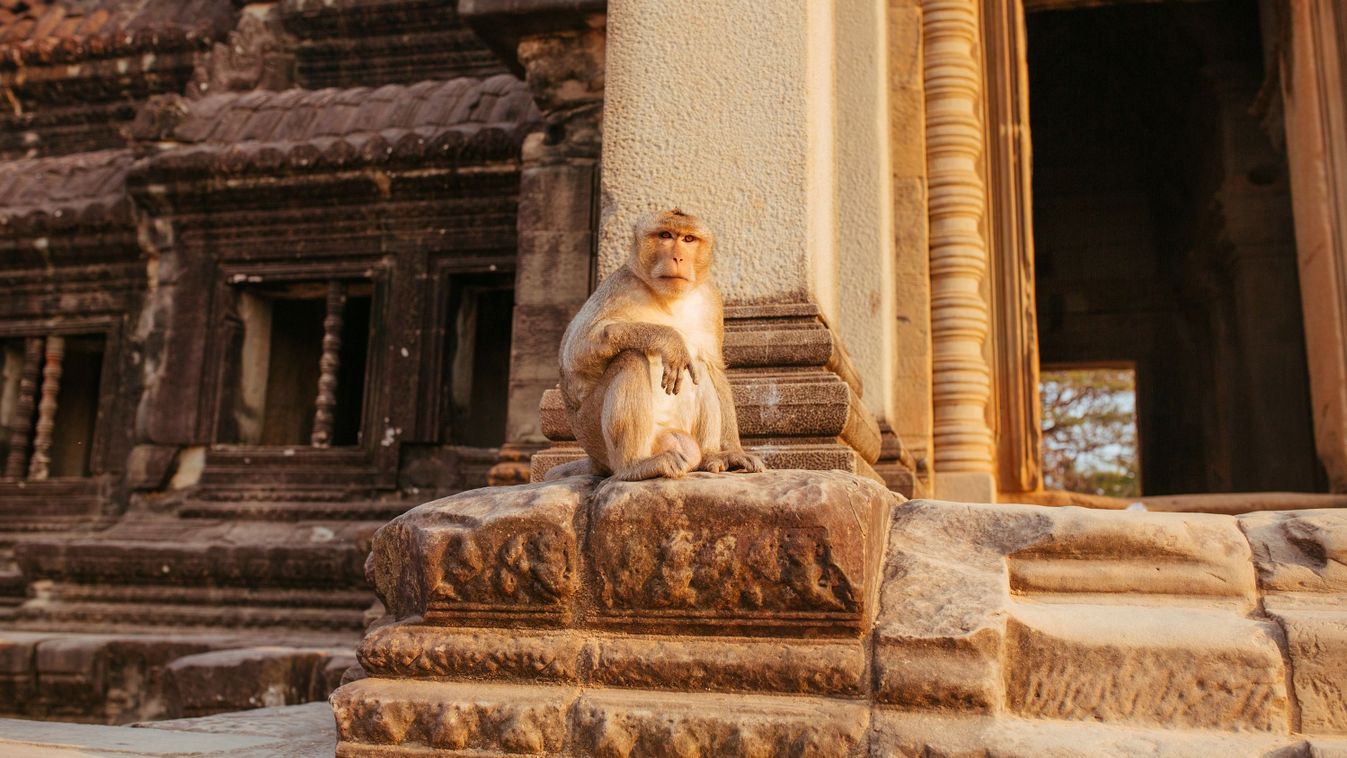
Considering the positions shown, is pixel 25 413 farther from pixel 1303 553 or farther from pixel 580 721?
pixel 1303 553

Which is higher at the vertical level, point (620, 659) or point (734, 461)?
point (734, 461)

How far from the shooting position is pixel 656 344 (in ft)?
8.34

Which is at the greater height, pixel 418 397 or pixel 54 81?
pixel 54 81

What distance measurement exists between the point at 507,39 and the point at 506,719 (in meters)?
4.01

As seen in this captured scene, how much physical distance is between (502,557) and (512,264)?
4.45 m

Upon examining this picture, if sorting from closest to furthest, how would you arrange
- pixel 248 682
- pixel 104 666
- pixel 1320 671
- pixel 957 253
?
pixel 1320 671 → pixel 957 253 → pixel 248 682 → pixel 104 666

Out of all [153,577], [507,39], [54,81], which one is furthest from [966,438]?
[54,81]

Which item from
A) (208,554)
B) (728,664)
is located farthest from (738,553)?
(208,554)

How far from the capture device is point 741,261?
136 inches

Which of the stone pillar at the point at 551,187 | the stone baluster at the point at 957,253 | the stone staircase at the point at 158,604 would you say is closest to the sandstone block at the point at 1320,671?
the stone baluster at the point at 957,253

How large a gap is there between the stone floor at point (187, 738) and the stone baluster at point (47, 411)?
470 centimetres

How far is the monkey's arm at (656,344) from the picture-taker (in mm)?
2537

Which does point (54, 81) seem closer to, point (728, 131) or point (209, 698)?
point (209, 698)

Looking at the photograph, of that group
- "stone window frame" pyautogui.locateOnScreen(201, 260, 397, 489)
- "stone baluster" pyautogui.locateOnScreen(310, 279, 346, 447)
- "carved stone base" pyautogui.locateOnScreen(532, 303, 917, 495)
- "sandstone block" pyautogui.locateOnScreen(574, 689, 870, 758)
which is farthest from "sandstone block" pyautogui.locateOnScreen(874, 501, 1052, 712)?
"stone baluster" pyautogui.locateOnScreen(310, 279, 346, 447)
